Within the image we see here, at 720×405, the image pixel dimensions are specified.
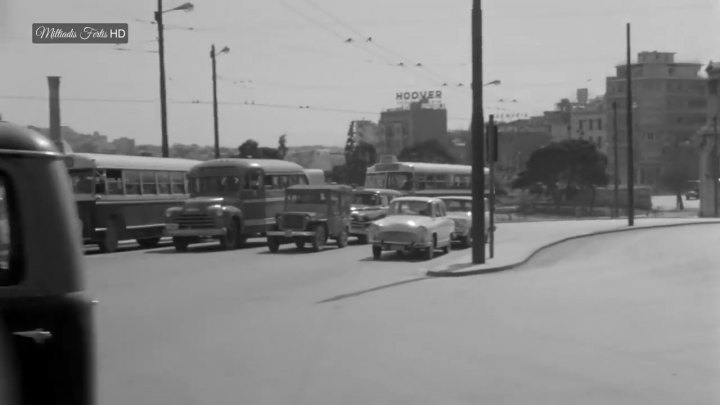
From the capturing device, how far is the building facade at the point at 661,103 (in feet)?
312

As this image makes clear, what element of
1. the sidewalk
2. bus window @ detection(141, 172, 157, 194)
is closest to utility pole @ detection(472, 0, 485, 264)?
the sidewalk

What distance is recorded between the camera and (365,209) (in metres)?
34.3

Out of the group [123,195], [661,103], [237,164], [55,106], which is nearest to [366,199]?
[237,164]

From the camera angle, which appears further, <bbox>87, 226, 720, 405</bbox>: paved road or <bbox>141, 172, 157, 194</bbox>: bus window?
<bbox>141, 172, 157, 194</bbox>: bus window

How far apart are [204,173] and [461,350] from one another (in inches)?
857

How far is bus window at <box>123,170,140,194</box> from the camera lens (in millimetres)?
31078

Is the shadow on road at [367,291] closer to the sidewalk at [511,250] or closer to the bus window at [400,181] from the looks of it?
the sidewalk at [511,250]

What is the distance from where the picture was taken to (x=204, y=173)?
32.2m

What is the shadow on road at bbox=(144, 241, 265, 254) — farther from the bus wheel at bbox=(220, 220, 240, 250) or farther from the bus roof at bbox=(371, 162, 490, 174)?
the bus roof at bbox=(371, 162, 490, 174)

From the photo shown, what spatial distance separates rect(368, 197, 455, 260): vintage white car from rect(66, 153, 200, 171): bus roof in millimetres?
8216

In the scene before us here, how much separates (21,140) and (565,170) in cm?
6938

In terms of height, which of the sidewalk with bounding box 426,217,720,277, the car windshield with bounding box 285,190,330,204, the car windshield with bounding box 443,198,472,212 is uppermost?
the car windshield with bounding box 285,190,330,204

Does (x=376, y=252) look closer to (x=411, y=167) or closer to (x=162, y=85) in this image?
(x=162, y=85)

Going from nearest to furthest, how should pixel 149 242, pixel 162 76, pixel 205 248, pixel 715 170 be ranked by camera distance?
pixel 205 248, pixel 149 242, pixel 162 76, pixel 715 170
